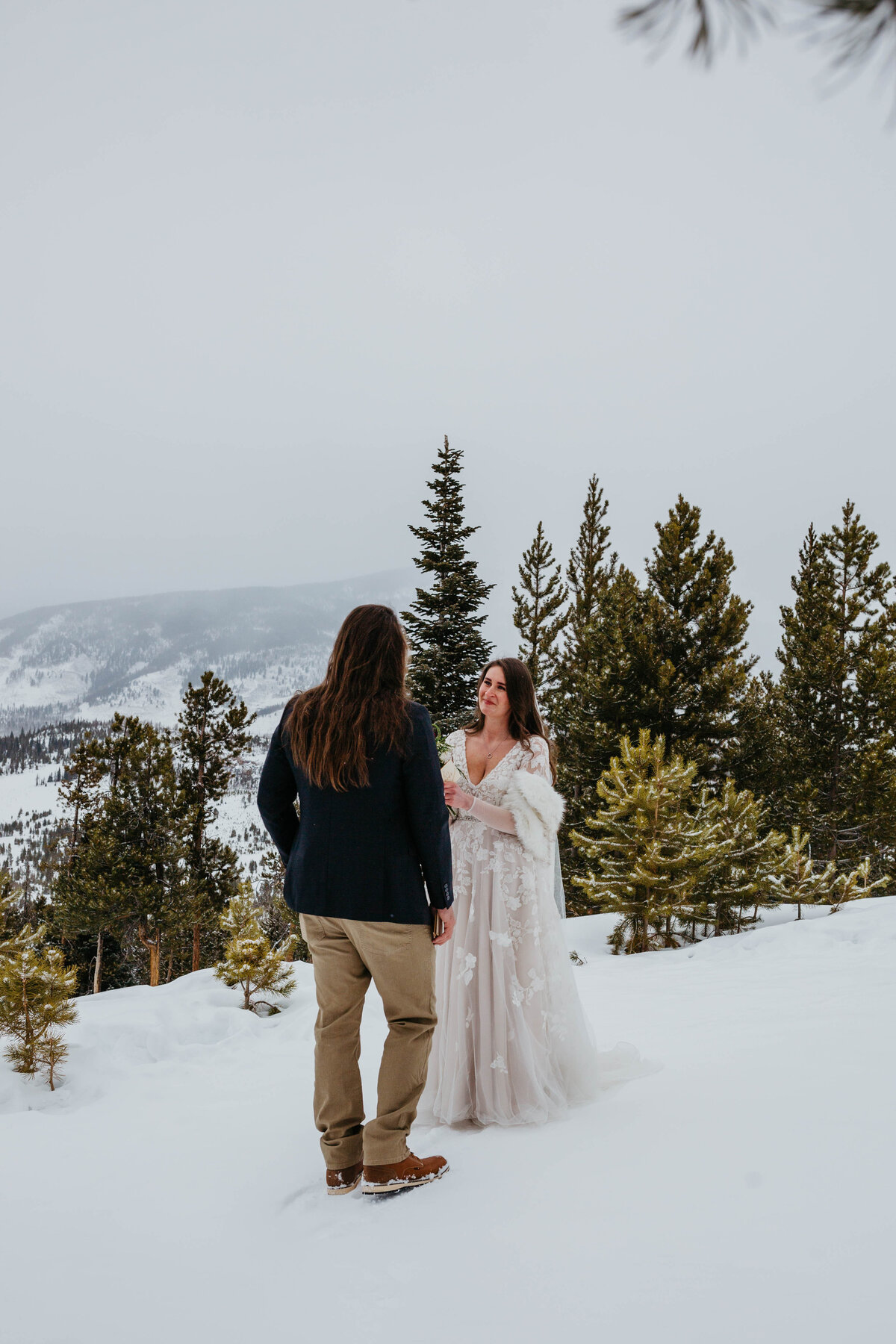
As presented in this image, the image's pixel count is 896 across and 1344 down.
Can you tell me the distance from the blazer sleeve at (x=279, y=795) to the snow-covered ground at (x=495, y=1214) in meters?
1.10

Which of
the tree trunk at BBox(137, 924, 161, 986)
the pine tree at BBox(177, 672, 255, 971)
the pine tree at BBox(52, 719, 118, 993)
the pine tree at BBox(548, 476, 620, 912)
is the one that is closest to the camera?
the pine tree at BBox(548, 476, 620, 912)

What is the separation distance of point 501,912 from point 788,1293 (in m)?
1.44

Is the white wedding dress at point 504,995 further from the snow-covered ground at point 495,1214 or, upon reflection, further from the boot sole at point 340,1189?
the boot sole at point 340,1189

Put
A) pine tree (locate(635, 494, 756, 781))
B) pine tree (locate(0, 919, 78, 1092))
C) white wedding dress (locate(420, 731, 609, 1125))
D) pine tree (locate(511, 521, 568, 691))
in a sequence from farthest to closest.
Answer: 1. pine tree (locate(511, 521, 568, 691))
2. pine tree (locate(635, 494, 756, 781))
3. pine tree (locate(0, 919, 78, 1092))
4. white wedding dress (locate(420, 731, 609, 1125))

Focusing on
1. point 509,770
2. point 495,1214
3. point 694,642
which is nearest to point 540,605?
point 694,642

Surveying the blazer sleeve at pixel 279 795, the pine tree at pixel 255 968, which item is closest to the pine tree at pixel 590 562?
the pine tree at pixel 255 968

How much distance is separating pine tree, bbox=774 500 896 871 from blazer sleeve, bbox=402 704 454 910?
48.3 feet

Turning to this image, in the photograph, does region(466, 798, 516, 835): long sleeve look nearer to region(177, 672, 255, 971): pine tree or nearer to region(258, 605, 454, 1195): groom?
region(258, 605, 454, 1195): groom

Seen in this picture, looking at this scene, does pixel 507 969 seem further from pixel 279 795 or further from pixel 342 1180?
pixel 279 795

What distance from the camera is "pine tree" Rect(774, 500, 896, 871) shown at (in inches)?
588

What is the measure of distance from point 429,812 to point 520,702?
38.2 inches

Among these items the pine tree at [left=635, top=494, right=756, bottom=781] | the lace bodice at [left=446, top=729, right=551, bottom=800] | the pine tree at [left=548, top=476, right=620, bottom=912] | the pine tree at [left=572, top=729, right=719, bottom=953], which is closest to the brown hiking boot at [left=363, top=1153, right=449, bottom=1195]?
the lace bodice at [left=446, top=729, right=551, bottom=800]

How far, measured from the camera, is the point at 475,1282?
1.65 meters

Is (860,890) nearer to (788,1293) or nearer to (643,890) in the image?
(643,890)
